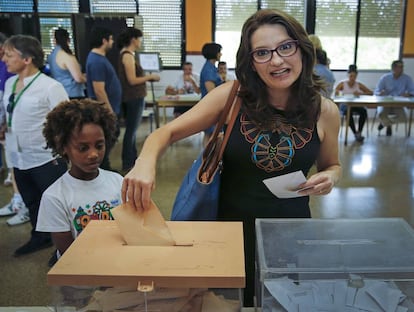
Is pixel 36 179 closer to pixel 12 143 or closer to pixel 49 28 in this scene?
pixel 12 143

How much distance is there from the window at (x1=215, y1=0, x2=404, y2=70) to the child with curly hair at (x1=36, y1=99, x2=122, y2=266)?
273 inches

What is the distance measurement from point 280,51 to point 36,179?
192 cm

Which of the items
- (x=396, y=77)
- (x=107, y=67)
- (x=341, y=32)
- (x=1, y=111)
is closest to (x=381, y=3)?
(x=341, y=32)

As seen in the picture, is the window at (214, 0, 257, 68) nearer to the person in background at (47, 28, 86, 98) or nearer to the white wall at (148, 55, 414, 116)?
the white wall at (148, 55, 414, 116)

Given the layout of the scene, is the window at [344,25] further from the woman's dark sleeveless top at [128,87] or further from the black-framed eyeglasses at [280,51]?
the black-framed eyeglasses at [280,51]

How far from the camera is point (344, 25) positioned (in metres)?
8.48

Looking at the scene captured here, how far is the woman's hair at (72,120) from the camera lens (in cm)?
156

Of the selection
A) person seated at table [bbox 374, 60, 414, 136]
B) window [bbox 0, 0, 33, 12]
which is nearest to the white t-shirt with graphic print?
person seated at table [bbox 374, 60, 414, 136]

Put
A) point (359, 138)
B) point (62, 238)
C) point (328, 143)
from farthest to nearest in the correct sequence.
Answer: point (359, 138) < point (62, 238) < point (328, 143)

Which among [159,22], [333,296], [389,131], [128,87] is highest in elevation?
[159,22]

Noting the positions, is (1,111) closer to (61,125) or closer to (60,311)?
(61,125)

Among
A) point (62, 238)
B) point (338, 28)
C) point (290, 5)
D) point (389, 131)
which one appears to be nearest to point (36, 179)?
point (62, 238)

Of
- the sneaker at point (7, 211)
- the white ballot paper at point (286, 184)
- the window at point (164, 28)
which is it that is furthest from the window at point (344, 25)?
the white ballot paper at point (286, 184)

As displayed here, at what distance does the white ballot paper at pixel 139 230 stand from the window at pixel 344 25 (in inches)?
305
